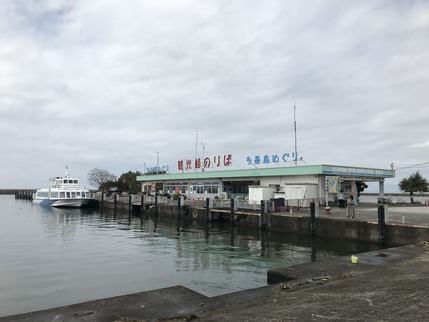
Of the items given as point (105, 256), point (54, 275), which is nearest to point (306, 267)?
point (54, 275)

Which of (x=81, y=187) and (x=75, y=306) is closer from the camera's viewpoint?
(x=75, y=306)

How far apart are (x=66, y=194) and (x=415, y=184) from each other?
2039 inches

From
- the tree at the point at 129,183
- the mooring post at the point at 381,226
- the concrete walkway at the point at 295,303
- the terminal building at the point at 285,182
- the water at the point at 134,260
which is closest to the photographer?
the concrete walkway at the point at 295,303

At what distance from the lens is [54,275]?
44.5 feet

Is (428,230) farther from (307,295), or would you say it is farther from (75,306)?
(75,306)

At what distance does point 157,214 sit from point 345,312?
36.4 metres

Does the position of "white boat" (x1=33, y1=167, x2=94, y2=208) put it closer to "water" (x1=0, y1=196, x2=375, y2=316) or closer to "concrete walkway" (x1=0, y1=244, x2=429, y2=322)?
"water" (x1=0, y1=196, x2=375, y2=316)

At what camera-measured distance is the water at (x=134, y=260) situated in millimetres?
11578

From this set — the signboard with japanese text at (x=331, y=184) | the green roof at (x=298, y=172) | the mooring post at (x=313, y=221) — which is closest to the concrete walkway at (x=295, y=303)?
the mooring post at (x=313, y=221)

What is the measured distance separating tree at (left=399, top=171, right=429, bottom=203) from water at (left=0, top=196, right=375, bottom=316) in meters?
27.7

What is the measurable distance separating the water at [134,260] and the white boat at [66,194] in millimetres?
29064

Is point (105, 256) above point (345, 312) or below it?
below

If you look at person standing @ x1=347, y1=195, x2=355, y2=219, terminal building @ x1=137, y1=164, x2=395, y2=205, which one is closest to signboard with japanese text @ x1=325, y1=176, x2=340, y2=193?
terminal building @ x1=137, y1=164, x2=395, y2=205

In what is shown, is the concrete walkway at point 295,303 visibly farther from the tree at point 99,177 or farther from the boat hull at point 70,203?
the tree at point 99,177
